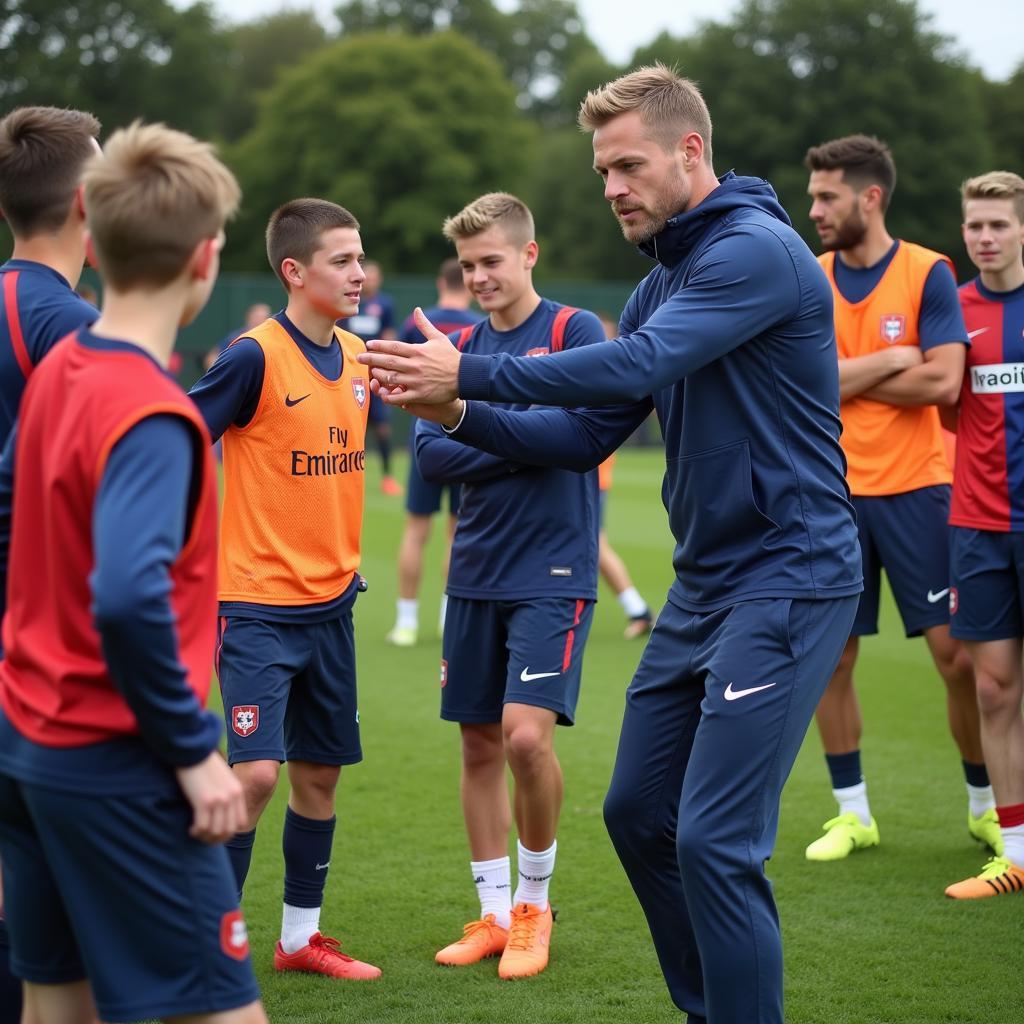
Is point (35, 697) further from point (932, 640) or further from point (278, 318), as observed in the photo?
point (932, 640)

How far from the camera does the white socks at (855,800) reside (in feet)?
20.5

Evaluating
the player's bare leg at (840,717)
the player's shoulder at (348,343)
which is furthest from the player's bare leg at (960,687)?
the player's shoulder at (348,343)

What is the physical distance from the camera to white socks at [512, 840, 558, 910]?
5.04 m

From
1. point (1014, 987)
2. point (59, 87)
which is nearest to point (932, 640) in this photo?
point (1014, 987)

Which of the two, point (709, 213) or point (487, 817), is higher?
point (709, 213)

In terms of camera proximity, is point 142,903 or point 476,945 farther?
point 476,945

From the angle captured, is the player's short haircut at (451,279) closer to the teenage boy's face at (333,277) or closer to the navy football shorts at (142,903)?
the teenage boy's face at (333,277)

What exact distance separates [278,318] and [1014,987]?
3.33 metres

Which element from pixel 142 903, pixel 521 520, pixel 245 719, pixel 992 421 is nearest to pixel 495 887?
pixel 245 719

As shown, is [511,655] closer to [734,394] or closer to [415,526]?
[734,394]

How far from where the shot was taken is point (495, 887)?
518 cm

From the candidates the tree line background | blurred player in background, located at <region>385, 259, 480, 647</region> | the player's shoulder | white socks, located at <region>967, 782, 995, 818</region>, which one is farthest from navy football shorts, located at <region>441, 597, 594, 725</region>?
the tree line background

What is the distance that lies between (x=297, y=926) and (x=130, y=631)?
269cm

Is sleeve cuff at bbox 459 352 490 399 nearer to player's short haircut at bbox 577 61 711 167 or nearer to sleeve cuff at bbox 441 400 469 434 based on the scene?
sleeve cuff at bbox 441 400 469 434
